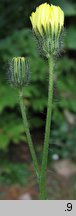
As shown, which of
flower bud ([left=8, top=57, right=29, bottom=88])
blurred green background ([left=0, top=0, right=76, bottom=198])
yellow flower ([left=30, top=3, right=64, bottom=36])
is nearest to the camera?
yellow flower ([left=30, top=3, right=64, bottom=36])

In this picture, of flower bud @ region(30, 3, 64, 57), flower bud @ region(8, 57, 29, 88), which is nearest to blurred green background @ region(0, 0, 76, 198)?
flower bud @ region(8, 57, 29, 88)

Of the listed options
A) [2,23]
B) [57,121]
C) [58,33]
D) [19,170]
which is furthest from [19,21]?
[58,33]

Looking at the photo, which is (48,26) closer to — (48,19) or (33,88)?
(48,19)

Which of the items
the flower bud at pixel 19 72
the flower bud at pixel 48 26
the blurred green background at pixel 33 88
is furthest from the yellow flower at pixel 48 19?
the blurred green background at pixel 33 88

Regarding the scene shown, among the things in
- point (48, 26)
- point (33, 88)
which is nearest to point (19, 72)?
point (48, 26)

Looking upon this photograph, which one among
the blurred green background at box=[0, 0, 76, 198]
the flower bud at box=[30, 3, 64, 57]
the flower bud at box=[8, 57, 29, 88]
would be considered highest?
the flower bud at box=[30, 3, 64, 57]

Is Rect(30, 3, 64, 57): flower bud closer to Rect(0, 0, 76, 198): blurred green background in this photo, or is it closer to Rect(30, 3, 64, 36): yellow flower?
Rect(30, 3, 64, 36): yellow flower

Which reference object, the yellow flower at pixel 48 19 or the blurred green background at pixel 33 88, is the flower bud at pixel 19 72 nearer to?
the yellow flower at pixel 48 19

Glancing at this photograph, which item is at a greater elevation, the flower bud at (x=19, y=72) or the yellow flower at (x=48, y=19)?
the yellow flower at (x=48, y=19)
